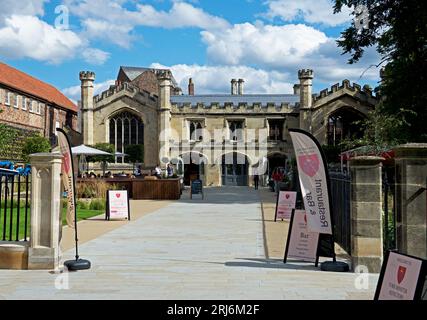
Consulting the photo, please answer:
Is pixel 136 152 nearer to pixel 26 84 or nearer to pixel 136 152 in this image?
pixel 136 152

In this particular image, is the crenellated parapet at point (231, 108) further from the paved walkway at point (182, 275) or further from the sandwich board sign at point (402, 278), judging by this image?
the sandwich board sign at point (402, 278)

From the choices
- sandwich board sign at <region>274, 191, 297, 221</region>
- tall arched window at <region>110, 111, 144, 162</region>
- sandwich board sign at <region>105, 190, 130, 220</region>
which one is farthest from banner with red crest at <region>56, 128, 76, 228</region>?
tall arched window at <region>110, 111, 144, 162</region>

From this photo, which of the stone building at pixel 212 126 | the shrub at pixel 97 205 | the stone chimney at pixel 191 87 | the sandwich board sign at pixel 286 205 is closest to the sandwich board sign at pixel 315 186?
the sandwich board sign at pixel 286 205

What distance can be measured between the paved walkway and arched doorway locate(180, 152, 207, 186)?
35916mm

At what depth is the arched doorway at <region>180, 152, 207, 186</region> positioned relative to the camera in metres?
48.6

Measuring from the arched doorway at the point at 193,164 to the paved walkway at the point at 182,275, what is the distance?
3592 centimetres

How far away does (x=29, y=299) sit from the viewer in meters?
6.33

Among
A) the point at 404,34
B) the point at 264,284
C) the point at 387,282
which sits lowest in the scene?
the point at 264,284

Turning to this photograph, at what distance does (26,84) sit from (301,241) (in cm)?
4351

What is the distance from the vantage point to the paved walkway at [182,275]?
663 centimetres

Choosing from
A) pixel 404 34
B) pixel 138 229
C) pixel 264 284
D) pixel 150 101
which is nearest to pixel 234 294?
pixel 264 284

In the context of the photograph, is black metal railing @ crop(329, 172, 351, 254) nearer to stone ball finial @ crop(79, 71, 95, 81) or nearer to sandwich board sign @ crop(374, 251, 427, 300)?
sandwich board sign @ crop(374, 251, 427, 300)
